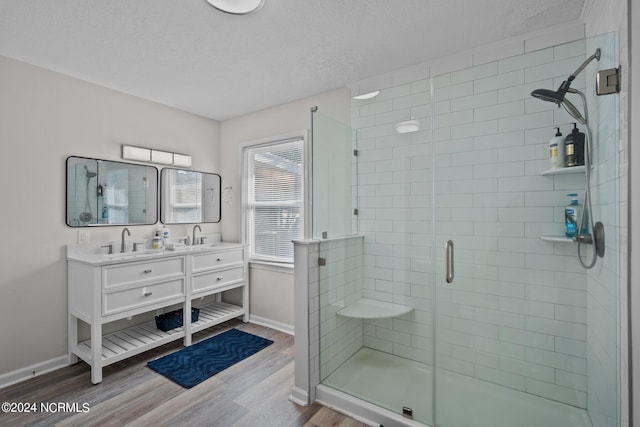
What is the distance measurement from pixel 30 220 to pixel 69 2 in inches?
65.4

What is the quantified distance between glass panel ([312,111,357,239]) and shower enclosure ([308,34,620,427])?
0.04 metres

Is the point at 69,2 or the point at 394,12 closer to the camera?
the point at 69,2

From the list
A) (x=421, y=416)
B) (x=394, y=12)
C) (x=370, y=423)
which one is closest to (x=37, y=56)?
(x=394, y=12)

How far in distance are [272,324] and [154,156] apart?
2203 millimetres

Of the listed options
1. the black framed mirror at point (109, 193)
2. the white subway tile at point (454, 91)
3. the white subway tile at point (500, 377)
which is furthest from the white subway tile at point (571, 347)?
the black framed mirror at point (109, 193)

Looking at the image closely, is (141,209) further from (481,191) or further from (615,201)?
(615,201)

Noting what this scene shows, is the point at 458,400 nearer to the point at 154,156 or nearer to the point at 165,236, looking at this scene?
the point at 165,236

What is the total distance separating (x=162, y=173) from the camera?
10.5ft

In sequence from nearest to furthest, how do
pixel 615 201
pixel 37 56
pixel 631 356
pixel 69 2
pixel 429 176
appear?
pixel 631 356 → pixel 615 201 → pixel 69 2 → pixel 429 176 → pixel 37 56

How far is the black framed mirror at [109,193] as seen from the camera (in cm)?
257

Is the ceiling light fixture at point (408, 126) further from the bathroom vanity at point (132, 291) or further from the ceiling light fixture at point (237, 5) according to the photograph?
the bathroom vanity at point (132, 291)

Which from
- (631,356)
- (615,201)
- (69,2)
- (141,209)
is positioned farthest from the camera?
(141,209)

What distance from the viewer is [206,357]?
2564 millimetres

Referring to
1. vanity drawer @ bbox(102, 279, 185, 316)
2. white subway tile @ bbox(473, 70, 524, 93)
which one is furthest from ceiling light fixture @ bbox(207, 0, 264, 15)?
vanity drawer @ bbox(102, 279, 185, 316)
